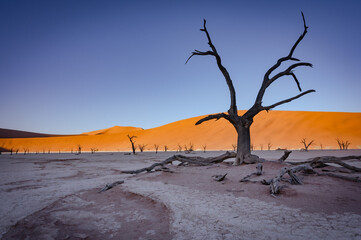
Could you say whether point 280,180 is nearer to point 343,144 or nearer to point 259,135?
point 343,144

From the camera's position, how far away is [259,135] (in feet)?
146

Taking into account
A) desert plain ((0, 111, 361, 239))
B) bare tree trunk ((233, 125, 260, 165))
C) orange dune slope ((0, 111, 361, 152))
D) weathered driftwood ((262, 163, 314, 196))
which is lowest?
desert plain ((0, 111, 361, 239))

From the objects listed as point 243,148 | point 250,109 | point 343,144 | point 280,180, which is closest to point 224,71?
point 250,109

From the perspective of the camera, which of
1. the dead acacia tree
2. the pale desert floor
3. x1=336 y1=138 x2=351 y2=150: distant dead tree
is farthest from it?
x1=336 y1=138 x2=351 y2=150: distant dead tree

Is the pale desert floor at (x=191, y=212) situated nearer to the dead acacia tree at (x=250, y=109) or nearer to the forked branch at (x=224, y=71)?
the dead acacia tree at (x=250, y=109)

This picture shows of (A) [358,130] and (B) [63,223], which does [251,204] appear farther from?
(A) [358,130]

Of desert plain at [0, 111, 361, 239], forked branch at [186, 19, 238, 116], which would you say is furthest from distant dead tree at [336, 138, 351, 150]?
desert plain at [0, 111, 361, 239]

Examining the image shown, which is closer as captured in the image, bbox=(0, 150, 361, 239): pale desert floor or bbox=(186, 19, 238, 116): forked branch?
bbox=(0, 150, 361, 239): pale desert floor

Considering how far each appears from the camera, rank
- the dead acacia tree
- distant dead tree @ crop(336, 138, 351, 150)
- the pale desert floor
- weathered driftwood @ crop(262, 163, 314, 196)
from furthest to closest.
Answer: distant dead tree @ crop(336, 138, 351, 150), the dead acacia tree, weathered driftwood @ crop(262, 163, 314, 196), the pale desert floor

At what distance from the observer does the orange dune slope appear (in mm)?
38094

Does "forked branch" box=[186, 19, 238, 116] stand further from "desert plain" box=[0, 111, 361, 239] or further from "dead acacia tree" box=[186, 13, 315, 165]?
"desert plain" box=[0, 111, 361, 239]

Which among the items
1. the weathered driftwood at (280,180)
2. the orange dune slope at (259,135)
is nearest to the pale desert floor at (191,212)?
the weathered driftwood at (280,180)

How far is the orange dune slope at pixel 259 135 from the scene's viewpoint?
125ft

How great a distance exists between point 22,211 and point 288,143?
4213 centimetres
